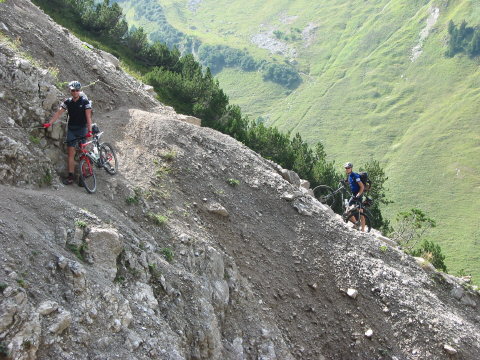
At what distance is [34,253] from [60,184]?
13.5ft

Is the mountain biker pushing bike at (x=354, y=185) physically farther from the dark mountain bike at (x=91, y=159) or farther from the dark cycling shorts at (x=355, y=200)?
the dark mountain bike at (x=91, y=159)

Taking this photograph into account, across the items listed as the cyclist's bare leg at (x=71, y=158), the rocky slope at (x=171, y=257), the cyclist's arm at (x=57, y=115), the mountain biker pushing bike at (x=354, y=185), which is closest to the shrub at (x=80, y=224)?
the rocky slope at (x=171, y=257)

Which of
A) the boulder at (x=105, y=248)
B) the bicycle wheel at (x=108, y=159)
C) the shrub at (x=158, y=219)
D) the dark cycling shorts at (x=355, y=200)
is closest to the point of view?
the boulder at (x=105, y=248)

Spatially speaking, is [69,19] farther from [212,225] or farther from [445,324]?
[445,324]

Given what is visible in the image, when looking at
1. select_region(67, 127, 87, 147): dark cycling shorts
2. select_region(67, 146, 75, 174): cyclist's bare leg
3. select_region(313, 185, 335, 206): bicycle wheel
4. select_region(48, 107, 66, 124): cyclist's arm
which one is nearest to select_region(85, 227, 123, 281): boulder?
select_region(67, 146, 75, 174): cyclist's bare leg

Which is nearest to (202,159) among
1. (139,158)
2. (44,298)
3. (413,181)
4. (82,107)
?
(139,158)

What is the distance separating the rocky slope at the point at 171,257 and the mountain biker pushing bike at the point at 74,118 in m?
0.49

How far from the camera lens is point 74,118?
48.2 ft

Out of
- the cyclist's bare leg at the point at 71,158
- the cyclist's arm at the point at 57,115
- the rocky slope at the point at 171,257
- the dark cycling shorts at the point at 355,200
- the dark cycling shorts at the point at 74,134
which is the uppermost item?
the cyclist's arm at the point at 57,115

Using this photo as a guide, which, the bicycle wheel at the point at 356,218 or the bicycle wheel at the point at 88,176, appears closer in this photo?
the bicycle wheel at the point at 88,176

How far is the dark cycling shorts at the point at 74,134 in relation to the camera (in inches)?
568

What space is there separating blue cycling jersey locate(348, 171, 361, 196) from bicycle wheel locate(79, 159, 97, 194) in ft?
36.7

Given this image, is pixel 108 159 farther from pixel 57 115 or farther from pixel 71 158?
pixel 57 115

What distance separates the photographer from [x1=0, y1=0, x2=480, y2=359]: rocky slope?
404 inches
